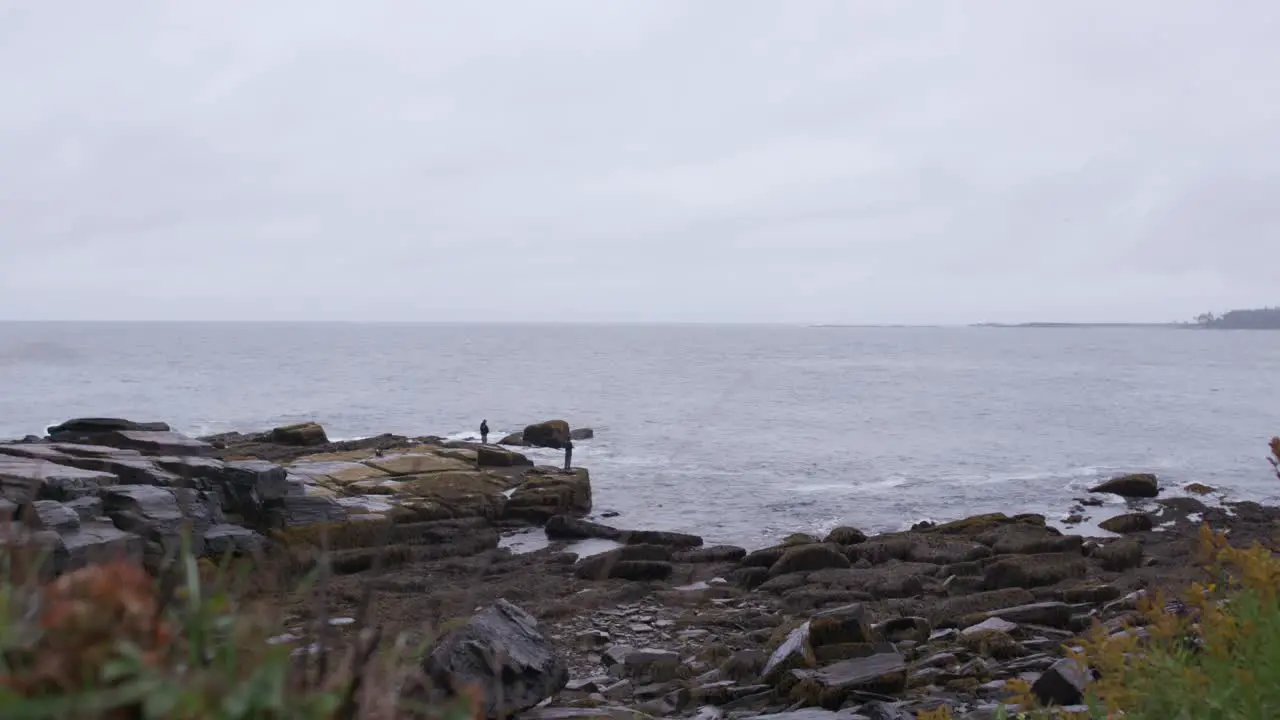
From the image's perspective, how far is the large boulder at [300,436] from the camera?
1297 inches

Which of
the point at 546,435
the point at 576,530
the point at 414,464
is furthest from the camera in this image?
the point at 546,435

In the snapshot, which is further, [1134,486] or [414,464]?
[1134,486]


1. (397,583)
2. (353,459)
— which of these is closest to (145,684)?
(397,583)

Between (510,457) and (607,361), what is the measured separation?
100554 millimetres

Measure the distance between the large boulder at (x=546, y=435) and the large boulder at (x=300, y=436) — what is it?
904cm

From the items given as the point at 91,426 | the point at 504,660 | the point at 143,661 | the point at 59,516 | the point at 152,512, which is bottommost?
the point at 504,660

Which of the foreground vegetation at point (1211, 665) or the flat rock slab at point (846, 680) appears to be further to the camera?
the flat rock slab at point (846, 680)

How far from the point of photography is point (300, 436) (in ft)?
108

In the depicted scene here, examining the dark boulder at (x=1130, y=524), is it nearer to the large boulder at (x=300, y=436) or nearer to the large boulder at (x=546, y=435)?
the large boulder at (x=546, y=435)

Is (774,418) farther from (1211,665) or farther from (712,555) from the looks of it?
(1211,665)

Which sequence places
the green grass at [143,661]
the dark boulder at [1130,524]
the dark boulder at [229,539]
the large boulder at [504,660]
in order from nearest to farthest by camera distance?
the green grass at [143,661] < the large boulder at [504,660] < the dark boulder at [229,539] < the dark boulder at [1130,524]

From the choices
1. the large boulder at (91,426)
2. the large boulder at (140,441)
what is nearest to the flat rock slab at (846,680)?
the large boulder at (140,441)

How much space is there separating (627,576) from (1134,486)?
20.7m

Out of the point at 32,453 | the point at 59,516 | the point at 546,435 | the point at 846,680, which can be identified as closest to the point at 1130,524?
the point at 846,680
